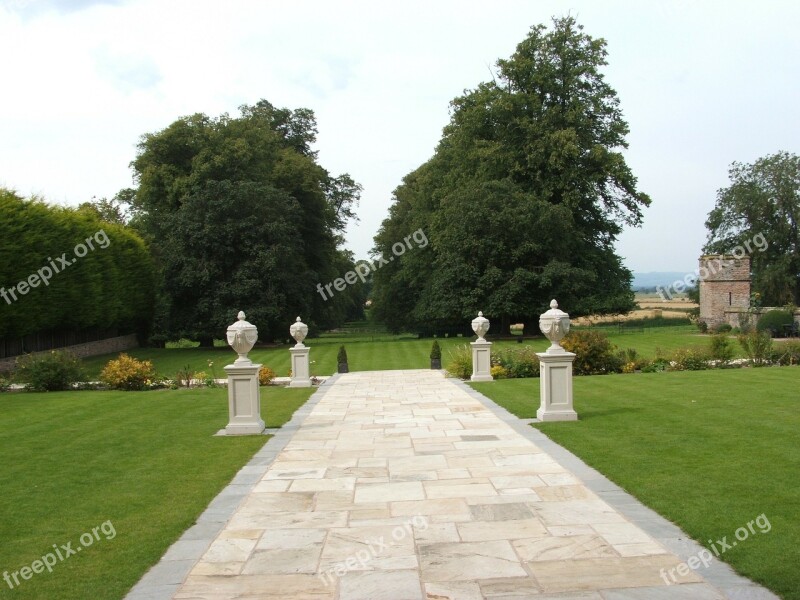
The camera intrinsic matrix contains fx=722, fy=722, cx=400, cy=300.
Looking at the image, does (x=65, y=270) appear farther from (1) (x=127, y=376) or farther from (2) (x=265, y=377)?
(2) (x=265, y=377)

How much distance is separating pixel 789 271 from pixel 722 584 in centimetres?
5132

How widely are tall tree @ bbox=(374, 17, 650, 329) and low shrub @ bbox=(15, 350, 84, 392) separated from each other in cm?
2157

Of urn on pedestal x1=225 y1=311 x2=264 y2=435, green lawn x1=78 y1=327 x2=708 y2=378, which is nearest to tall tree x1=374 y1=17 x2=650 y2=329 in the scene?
green lawn x1=78 y1=327 x2=708 y2=378

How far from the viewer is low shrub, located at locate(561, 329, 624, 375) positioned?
754 inches

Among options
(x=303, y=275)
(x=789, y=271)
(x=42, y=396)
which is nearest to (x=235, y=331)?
(x=42, y=396)

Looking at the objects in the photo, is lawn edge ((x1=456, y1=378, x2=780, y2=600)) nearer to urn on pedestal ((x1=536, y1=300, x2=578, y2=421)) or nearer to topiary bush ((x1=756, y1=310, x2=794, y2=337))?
urn on pedestal ((x1=536, y1=300, x2=578, y2=421))

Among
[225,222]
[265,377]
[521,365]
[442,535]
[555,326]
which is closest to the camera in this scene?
[442,535]

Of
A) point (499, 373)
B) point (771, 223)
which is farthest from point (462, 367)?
point (771, 223)

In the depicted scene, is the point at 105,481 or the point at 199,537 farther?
the point at 105,481

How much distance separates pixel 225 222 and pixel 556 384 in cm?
2790

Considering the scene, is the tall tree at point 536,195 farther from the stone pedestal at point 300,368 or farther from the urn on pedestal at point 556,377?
the urn on pedestal at point 556,377

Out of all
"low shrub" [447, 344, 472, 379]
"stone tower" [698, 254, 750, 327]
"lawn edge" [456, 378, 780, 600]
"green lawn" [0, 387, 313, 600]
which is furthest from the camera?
"stone tower" [698, 254, 750, 327]

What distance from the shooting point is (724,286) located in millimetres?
38750

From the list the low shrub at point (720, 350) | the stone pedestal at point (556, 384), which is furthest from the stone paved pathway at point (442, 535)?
the low shrub at point (720, 350)
